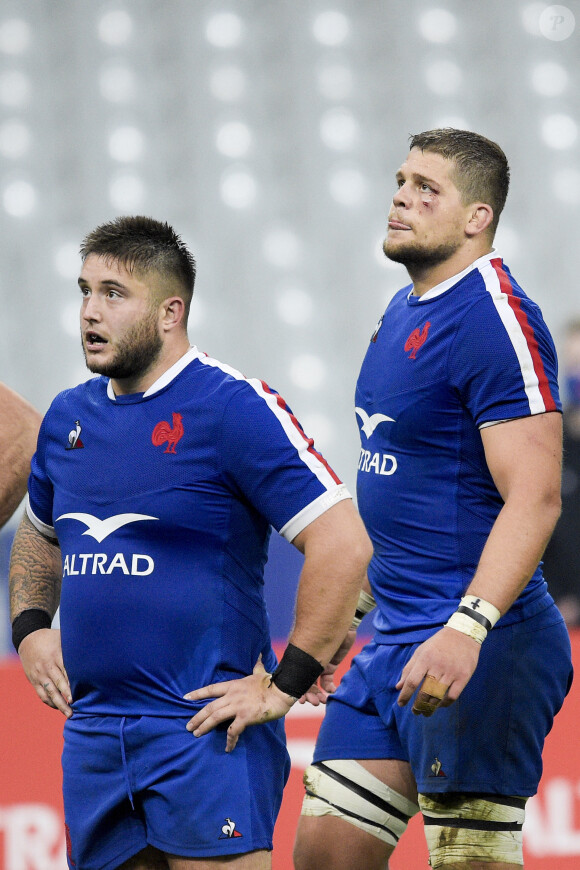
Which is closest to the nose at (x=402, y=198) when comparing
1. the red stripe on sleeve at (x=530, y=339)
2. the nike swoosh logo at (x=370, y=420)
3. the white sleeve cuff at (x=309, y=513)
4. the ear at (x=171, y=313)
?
the red stripe on sleeve at (x=530, y=339)

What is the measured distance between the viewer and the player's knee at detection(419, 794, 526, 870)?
2.55 meters

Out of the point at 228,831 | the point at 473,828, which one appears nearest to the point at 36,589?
the point at 228,831

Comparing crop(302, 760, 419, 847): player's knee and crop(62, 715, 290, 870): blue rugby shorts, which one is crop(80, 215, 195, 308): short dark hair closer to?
crop(62, 715, 290, 870): blue rugby shorts

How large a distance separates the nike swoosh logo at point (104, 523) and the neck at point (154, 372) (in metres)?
0.28

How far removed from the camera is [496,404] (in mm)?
2496

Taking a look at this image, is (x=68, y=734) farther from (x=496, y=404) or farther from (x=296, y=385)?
(x=296, y=385)

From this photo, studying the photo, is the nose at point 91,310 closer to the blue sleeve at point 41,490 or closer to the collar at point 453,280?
the blue sleeve at point 41,490

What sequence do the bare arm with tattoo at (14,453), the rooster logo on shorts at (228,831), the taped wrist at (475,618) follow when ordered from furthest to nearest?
the bare arm with tattoo at (14,453) < the taped wrist at (475,618) < the rooster logo on shorts at (228,831)

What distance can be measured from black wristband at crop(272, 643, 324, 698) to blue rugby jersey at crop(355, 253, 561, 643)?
1.52ft

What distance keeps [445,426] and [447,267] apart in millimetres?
411

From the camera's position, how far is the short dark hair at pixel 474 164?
2816 millimetres

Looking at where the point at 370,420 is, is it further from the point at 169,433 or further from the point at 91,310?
the point at 91,310

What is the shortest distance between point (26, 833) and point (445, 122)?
4.57 m

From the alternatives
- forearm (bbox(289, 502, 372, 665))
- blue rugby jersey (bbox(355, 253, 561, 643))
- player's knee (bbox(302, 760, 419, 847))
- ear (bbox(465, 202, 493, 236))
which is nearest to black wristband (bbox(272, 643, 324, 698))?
forearm (bbox(289, 502, 372, 665))
